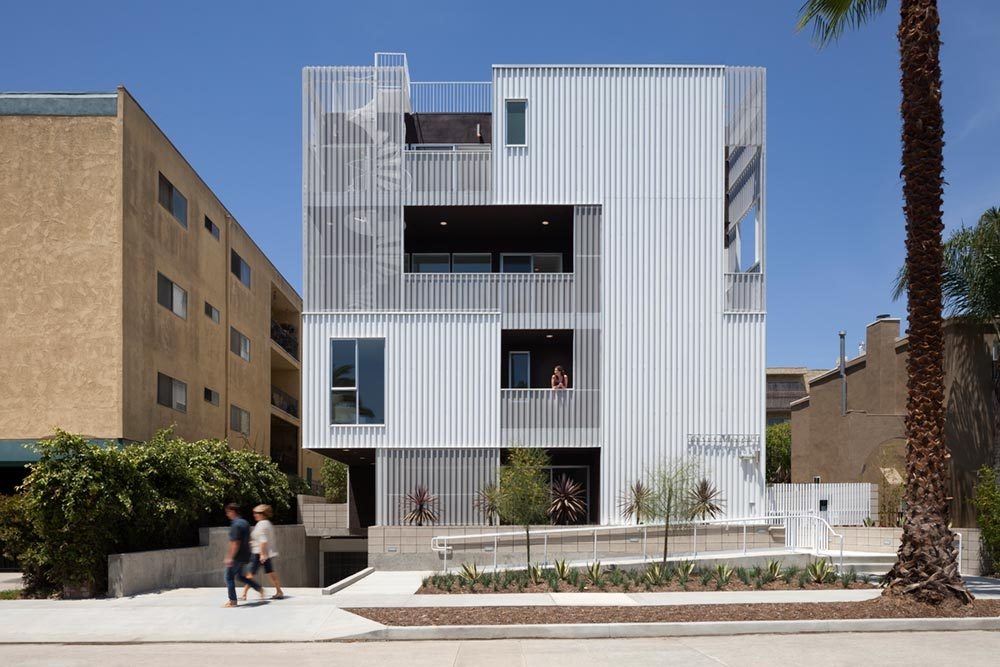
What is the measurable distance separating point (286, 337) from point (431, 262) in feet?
85.1

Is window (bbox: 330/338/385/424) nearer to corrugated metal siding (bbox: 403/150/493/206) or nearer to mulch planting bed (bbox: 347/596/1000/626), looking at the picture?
corrugated metal siding (bbox: 403/150/493/206)

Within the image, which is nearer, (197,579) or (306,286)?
(197,579)

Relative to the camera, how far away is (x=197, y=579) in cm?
2295

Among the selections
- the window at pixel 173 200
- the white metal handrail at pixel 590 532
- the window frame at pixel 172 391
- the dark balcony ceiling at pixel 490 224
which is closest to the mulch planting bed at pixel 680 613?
the white metal handrail at pixel 590 532

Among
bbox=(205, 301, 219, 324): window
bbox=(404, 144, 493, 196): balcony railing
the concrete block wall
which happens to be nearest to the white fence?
the concrete block wall

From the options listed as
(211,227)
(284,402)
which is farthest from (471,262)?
(284,402)

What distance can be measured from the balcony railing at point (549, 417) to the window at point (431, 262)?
5032 millimetres

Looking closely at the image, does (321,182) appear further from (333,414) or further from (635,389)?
(635,389)

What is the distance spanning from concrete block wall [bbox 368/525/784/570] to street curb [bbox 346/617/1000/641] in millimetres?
10682

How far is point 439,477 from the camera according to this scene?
2647 cm

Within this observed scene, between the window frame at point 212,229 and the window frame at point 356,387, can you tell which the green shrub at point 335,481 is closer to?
the window frame at point 212,229

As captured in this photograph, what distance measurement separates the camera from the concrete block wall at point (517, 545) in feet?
83.1

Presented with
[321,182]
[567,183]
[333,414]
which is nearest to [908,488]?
[567,183]

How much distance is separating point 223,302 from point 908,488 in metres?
29.1
